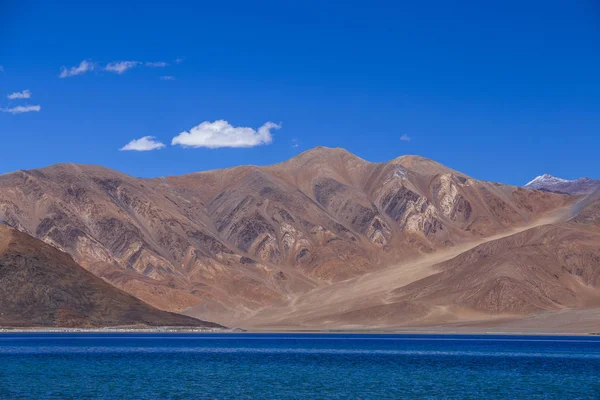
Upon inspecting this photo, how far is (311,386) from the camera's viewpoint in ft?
232

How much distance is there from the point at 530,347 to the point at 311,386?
76.8m

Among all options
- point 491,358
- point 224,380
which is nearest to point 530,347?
point 491,358

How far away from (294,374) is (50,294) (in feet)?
365

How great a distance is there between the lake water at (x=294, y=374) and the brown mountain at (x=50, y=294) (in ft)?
183

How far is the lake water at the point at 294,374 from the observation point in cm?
6469

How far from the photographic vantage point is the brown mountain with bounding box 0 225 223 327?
179 m

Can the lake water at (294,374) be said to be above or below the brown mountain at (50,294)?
below

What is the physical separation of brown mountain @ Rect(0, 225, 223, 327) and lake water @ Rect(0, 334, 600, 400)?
55673mm

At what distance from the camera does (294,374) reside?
82.5 m

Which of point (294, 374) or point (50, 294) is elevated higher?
point (50, 294)

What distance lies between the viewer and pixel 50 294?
183 meters

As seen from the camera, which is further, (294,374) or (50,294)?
(50,294)

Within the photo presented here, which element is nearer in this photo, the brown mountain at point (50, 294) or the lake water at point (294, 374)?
the lake water at point (294, 374)

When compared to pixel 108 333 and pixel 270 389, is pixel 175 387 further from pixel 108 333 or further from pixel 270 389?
pixel 108 333
